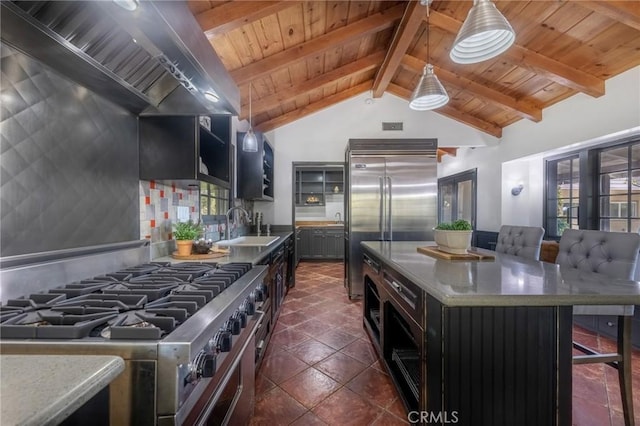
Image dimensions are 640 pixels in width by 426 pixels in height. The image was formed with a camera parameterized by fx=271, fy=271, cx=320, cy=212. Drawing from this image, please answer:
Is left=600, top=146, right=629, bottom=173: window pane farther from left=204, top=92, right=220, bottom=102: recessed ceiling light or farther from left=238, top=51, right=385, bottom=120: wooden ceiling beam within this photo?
left=204, top=92, right=220, bottom=102: recessed ceiling light

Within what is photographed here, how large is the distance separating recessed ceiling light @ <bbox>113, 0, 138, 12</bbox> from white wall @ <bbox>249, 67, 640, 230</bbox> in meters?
4.40

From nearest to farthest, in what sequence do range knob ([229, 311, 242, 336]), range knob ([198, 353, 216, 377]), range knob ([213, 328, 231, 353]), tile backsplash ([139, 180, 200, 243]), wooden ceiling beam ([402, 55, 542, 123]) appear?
range knob ([198, 353, 216, 377]), range knob ([213, 328, 231, 353]), range knob ([229, 311, 242, 336]), tile backsplash ([139, 180, 200, 243]), wooden ceiling beam ([402, 55, 542, 123])

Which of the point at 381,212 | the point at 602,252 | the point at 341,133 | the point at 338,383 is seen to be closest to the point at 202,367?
the point at 338,383

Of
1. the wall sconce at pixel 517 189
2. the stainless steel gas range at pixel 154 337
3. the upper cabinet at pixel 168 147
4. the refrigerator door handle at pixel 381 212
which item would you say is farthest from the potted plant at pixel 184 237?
the wall sconce at pixel 517 189

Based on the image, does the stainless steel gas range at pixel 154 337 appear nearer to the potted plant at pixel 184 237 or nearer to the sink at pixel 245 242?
the potted plant at pixel 184 237

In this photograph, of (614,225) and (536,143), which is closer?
(614,225)

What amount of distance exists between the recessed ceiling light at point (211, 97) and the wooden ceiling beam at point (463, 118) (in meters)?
4.17

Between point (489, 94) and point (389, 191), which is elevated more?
point (489, 94)

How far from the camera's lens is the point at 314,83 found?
398 centimetres

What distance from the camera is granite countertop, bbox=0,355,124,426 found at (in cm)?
38

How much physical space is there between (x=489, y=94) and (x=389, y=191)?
190 cm

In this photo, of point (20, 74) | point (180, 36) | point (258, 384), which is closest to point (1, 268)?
point (20, 74)

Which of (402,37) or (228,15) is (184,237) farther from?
(402,37)

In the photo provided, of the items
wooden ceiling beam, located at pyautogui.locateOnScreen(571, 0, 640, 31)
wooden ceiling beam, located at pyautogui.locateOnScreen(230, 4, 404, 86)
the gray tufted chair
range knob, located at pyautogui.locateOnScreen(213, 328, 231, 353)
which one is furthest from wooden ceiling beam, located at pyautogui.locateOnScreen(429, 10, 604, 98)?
range knob, located at pyautogui.locateOnScreen(213, 328, 231, 353)
